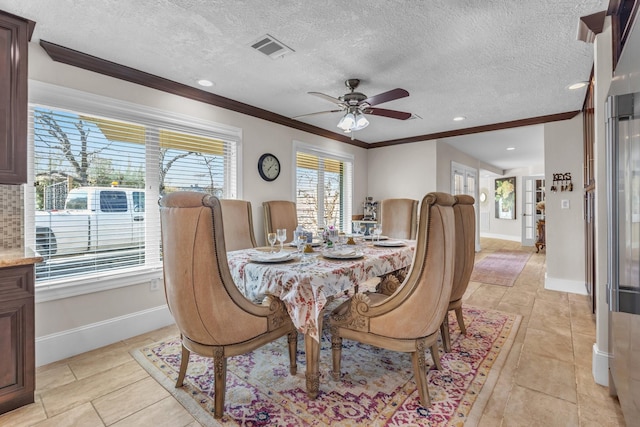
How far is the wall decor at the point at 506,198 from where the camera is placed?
9.99m

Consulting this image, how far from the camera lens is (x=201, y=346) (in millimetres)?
1683

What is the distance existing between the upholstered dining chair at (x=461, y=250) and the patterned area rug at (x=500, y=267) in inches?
104

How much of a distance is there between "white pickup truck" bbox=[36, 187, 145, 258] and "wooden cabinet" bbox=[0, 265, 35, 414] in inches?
27.3

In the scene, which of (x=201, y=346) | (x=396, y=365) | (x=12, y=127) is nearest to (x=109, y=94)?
(x=12, y=127)

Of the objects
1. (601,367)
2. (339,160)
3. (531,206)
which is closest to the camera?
(601,367)

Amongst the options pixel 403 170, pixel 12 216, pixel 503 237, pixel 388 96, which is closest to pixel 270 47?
pixel 388 96

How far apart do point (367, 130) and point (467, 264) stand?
3.17m

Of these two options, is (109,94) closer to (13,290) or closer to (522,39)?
(13,290)

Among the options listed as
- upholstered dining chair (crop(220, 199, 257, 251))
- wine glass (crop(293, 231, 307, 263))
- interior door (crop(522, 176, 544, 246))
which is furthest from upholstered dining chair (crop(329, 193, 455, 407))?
interior door (crop(522, 176, 544, 246))

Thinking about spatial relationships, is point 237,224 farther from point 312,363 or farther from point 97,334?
point 312,363

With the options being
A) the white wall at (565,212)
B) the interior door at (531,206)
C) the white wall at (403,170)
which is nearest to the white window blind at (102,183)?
the white wall at (403,170)

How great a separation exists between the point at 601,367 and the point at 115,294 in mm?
3736

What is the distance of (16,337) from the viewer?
1774 mm

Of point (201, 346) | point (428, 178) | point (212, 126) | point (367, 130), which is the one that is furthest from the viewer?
point (428, 178)
